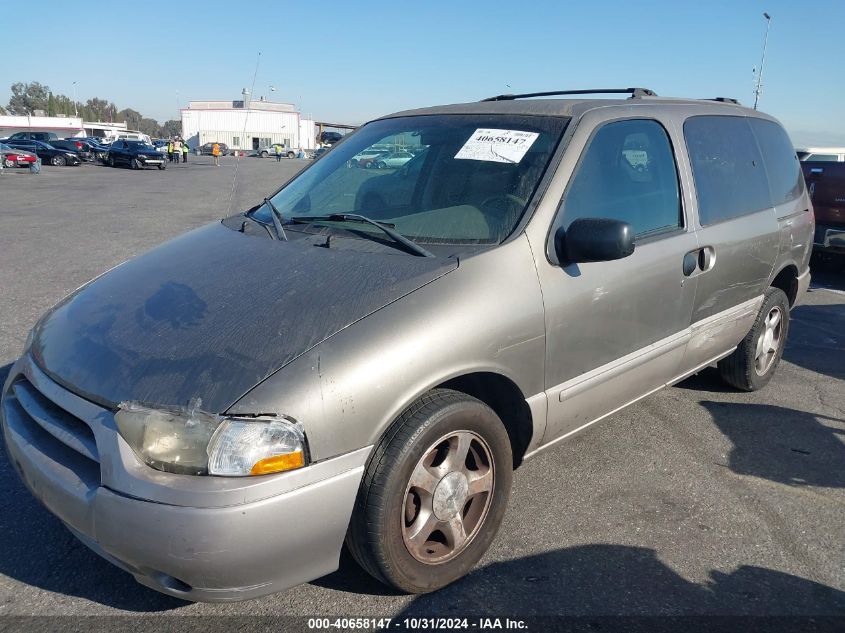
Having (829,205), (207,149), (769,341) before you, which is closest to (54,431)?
(769,341)

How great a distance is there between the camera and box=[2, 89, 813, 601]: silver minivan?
6.85 ft

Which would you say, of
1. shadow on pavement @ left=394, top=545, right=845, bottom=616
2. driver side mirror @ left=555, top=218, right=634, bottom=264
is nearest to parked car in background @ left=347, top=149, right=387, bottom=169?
driver side mirror @ left=555, top=218, right=634, bottom=264

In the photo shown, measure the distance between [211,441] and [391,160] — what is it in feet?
6.78

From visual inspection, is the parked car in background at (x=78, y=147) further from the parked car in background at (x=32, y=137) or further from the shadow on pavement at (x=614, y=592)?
the shadow on pavement at (x=614, y=592)

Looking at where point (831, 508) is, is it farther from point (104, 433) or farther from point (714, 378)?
point (104, 433)

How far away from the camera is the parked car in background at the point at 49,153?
120ft

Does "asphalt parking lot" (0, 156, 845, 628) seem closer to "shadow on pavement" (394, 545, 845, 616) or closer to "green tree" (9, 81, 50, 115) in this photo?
"shadow on pavement" (394, 545, 845, 616)

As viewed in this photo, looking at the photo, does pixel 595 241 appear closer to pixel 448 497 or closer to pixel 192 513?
pixel 448 497

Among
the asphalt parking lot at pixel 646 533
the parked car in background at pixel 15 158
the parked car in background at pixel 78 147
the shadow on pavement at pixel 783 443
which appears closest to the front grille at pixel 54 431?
the asphalt parking lot at pixel 646 533

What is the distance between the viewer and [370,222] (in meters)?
3.06

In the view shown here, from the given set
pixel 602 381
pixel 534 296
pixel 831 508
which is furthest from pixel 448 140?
pixel 831 508

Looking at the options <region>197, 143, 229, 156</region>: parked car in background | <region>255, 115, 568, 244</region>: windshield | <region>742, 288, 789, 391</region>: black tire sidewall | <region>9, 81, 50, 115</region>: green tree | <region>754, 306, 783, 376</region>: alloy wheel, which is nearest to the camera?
<region>255, 115, 568, 244</region>: windshield

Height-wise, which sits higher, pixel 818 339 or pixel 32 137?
pixel 32 137

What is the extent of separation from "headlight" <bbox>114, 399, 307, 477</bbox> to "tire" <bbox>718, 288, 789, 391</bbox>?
343cm
